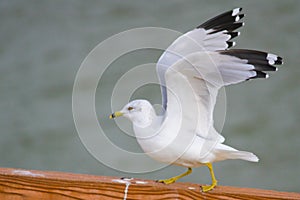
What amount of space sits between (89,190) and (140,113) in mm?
655

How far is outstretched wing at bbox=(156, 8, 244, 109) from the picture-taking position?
181cm

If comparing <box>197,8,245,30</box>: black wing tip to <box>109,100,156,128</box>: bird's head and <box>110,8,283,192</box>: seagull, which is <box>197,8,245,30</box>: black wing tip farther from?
<box>109,100,156,128</box>: bird's head

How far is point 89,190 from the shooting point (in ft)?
3.88

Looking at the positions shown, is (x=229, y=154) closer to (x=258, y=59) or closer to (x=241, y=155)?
(x=241, y=155)

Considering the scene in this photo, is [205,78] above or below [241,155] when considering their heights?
above

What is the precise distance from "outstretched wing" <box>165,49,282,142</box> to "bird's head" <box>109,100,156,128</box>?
0.07 m

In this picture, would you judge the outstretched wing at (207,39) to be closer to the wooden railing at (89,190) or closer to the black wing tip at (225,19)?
the black wing tip at (225,19)

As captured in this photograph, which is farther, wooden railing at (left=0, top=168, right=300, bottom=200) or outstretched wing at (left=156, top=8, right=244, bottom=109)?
outstretched wing at (left=156, top=8, right=244, bottom=109)

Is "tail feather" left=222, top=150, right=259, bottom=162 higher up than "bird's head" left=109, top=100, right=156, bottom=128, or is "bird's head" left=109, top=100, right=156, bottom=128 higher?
"bird's head" left=109, top=100, right=156, bottom=128

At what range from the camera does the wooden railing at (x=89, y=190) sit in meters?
1.17

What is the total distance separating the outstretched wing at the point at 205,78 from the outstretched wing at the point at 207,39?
1.0 inches

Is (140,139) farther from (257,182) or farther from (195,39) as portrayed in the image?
(257,182)

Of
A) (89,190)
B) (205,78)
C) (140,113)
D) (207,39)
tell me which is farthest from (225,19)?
(89,190)

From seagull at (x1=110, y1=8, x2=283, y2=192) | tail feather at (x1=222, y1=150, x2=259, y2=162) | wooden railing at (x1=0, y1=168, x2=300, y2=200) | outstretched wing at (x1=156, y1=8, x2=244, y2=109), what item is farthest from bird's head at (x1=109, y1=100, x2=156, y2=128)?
wooden railing at (x1=0, y1=168, x2=300, y2=200)
